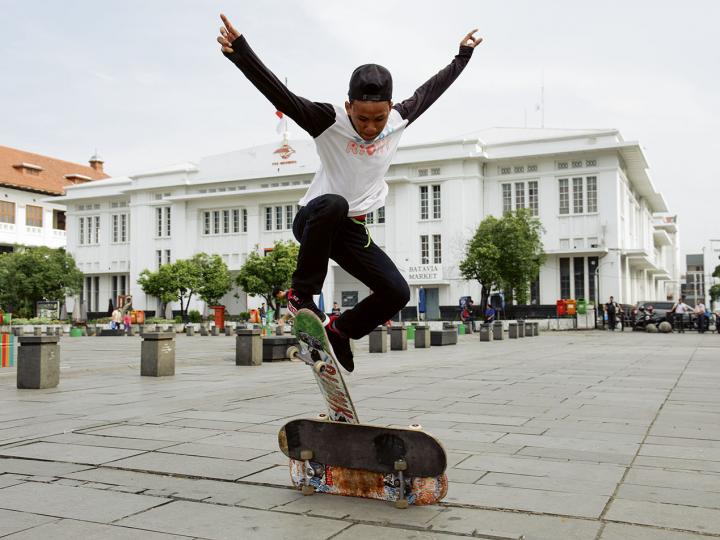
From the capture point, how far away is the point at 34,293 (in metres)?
45.2

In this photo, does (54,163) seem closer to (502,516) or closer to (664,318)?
(664,318)

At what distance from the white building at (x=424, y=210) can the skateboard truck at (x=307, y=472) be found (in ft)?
137

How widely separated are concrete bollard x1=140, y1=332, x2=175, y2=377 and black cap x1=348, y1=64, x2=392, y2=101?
7.91 m

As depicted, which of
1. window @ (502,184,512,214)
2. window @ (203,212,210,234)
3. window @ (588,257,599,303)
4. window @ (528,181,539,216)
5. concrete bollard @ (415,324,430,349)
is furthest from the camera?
window @ (203,212,210,234)

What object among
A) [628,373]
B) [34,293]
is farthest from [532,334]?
[34,293]

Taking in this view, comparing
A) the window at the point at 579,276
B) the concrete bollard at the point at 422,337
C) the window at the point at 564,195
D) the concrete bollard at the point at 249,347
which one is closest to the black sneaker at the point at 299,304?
the concrete bollard at the point at 249,347

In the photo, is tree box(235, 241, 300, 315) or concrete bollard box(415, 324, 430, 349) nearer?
concrete bollard box(415, 324, 430, 349)

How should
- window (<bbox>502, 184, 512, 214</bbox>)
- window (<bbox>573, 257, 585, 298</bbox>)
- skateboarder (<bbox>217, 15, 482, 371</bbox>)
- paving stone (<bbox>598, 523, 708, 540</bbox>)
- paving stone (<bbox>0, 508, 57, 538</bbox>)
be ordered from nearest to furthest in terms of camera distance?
paving stone (<bbox>598, 523, 708, 540</bbox>) < paving stone (<bbox>0, 508, 57, 538</bbox>) < skateboarder (<bbox>217, 15, 482, 371</bbox>) < window (<bbox>573, 257, 585, 298</bbox>) < window (<bbox>502, 184, 512, 214</bbox>)

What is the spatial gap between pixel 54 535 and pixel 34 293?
47.3 meters

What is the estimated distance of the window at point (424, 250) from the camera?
156ft

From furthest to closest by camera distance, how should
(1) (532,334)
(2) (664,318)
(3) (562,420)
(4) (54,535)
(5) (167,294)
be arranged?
(5) (167,294) → (2) (664,318) → (1) (532,334) → (3) (562,420) → (4) (54,535)

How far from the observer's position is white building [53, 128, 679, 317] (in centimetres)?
4406

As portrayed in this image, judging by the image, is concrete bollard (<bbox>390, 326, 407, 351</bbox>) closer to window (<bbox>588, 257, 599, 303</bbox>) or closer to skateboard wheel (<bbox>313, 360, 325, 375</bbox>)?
skateboard wheel (<bbox>313, 360, 325, 375</bbox>)

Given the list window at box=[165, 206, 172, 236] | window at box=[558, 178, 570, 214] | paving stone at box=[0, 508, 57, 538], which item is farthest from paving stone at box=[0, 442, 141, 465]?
window at box=[165, 206, 172, 236]
